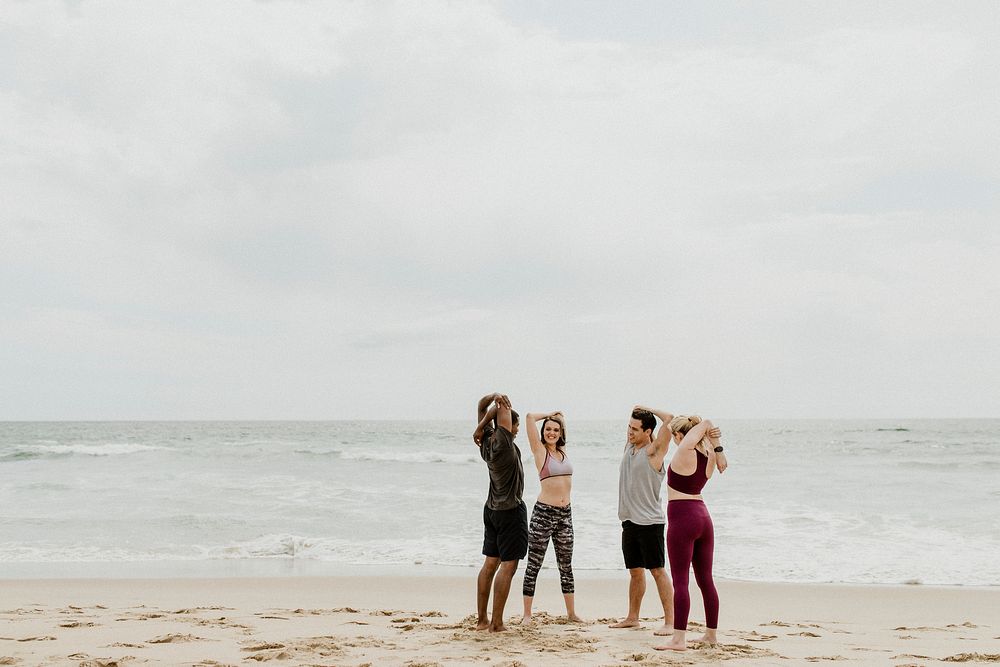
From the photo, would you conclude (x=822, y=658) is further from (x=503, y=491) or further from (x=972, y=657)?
(x=503, y=491)

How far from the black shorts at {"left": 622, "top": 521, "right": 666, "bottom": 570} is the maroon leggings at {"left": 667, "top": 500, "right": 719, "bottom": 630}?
0.46m

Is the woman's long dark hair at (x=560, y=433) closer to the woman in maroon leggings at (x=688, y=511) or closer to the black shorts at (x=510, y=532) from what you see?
the black shorts at (x=510, y=532)

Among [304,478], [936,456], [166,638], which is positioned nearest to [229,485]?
[304,478]

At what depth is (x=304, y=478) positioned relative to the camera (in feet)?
63.7

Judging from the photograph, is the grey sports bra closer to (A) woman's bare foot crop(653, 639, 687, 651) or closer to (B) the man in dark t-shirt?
(B) the man in dark t-shirt

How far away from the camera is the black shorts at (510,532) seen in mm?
5309

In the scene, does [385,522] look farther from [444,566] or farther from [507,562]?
[507,562]

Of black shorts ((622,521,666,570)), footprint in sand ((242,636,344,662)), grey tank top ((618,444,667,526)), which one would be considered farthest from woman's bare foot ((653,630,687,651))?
footprint in sand ((242,636,344,662))

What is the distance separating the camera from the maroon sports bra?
4.95 metres

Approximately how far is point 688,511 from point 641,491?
25.6 inches

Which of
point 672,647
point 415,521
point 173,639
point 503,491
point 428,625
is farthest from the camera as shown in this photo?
point 415,521

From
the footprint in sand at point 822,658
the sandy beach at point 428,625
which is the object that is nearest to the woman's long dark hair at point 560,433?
the sandy beach at point 428,625

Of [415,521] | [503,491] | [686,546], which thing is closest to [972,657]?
[686,546]

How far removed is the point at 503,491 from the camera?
5.36 m
